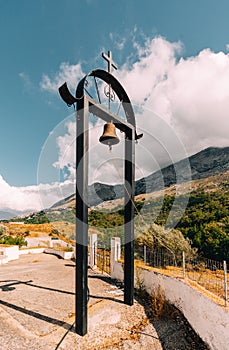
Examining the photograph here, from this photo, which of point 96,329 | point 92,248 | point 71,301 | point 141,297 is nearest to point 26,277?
point 92,248

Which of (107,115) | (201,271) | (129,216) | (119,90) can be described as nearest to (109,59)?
(119,90)

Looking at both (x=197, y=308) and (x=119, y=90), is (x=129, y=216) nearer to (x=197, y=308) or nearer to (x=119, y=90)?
→ (x=197, y=308)

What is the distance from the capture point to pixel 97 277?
332 inches

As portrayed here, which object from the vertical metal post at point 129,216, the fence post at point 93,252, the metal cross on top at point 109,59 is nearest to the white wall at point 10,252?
the fence post at point 93,252

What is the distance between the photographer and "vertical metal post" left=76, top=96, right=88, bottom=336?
439 centimetres

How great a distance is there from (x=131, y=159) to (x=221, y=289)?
3421 mm

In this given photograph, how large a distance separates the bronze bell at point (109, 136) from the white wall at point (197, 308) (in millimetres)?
3300

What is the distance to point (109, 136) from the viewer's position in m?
5.35

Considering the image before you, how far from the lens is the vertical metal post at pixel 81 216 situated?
4387mm

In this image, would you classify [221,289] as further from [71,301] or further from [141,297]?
[71,301]

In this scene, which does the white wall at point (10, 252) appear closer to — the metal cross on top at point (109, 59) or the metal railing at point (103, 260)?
the metal railing at point (103, 260)

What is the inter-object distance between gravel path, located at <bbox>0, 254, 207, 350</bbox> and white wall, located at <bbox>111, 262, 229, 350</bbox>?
0.21 m

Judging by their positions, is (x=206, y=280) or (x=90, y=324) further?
(x=206, y=280)

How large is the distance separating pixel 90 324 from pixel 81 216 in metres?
2.13
